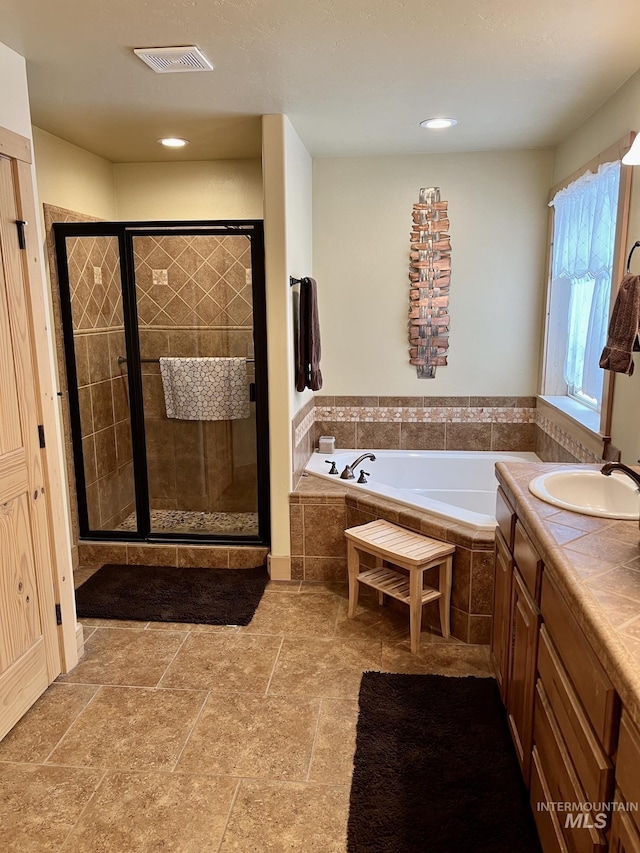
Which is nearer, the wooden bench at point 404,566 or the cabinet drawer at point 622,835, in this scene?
the cabinet drawer at point 622,835

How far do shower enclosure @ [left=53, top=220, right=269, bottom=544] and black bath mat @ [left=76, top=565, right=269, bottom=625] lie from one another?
240mm

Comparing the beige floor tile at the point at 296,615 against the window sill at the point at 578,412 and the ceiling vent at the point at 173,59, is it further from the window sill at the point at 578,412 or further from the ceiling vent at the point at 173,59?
the ceiling vent at the point at 173,59

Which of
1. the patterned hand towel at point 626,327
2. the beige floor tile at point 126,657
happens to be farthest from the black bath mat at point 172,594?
the patterned hand towel at point 626,327

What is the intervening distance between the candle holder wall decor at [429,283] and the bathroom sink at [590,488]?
2.04 metres

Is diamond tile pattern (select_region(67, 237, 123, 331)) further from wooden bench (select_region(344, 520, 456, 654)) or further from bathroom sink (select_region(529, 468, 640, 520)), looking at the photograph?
bathroom sink (select_region(529, 468, 640, 520))

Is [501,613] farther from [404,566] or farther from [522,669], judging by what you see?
[404,566]

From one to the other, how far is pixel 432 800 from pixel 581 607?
103 centimetres

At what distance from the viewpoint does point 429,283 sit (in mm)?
4188

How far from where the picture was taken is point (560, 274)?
3795 mm

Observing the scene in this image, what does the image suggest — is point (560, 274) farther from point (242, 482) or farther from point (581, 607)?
point (581, 607)

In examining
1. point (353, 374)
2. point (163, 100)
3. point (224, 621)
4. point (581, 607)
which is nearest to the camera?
point (581, 607)

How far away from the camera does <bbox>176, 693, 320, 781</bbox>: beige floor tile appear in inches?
85.0

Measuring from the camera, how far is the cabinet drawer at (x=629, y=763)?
3.52 ft

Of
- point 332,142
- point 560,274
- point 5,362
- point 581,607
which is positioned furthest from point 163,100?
point 581,607
